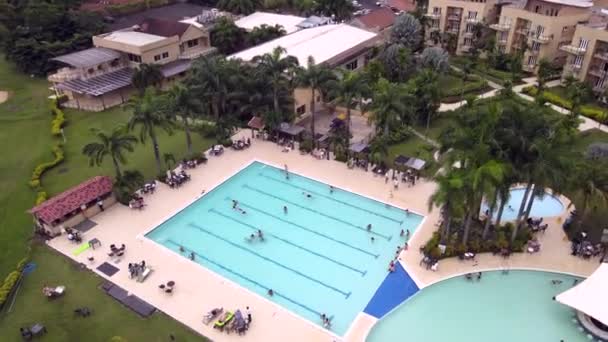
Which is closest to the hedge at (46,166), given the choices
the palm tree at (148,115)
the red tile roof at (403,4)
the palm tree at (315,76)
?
the palm tree at (148,115)

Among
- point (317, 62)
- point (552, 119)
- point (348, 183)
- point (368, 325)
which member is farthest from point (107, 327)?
point (317, 62)

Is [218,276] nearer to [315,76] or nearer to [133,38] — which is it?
[315,76]

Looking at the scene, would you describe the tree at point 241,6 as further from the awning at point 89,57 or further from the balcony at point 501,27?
the balcony at point 501,27

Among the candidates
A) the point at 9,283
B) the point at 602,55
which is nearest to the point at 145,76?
the point at 9,283

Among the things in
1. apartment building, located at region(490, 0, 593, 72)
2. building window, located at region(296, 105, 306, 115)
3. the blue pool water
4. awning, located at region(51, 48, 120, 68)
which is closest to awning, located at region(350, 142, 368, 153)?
the blue pool water

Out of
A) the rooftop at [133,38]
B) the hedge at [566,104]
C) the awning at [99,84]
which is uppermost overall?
the rooftop at [133,38]

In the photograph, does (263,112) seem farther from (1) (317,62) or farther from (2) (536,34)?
(2) (536,34)
